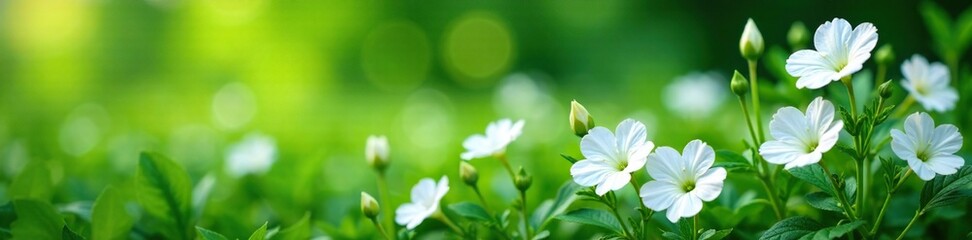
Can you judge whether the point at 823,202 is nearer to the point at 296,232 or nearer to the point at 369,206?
the point at 369,206

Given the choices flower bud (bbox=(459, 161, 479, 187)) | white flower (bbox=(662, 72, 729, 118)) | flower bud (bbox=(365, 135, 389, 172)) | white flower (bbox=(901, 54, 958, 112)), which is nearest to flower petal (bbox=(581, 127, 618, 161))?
flower bud (bbox=(459, 161, 479, 187))

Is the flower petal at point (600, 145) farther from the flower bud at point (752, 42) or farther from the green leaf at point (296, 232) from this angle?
the green leaf at point (296, 232)

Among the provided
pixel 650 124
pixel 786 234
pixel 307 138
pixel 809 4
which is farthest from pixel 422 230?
pixel 809 4

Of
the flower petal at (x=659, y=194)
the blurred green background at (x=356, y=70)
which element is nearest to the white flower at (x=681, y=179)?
the flower petal at (x=659, y=194)

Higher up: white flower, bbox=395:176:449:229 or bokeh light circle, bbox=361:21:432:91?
white flower, bbox=395:176:449:229

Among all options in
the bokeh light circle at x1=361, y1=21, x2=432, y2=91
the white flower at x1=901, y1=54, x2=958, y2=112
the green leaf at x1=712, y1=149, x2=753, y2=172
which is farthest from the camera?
the bokeh light circle at x1=361, y1=21, x2=432, y2=91

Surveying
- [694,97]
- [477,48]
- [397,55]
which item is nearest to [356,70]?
[397,55]

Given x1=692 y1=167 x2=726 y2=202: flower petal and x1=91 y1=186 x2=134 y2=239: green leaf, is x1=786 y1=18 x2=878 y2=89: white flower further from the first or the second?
Answer: x1=91 y1=186 x2=134 y2=239: green leaf
